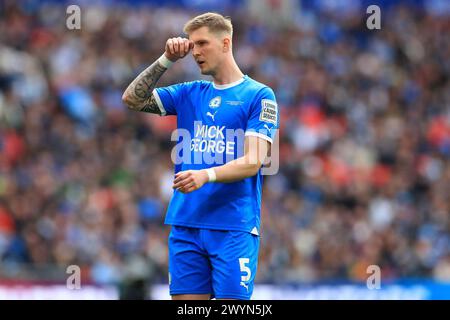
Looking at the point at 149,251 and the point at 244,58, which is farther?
the point at 244,58

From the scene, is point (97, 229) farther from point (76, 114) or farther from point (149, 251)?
point (76, 114)

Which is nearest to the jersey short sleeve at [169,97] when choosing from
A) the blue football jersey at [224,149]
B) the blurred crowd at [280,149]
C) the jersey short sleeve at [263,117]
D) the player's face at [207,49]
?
the blue football jersey at [224,149]

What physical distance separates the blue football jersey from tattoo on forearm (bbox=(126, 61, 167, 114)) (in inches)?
14.9

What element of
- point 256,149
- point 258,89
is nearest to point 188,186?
point 256,149

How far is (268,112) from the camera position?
730 centimetres

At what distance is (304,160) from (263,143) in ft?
36.1

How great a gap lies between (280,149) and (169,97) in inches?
411

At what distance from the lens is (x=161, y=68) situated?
747cm

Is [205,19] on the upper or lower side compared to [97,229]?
upper

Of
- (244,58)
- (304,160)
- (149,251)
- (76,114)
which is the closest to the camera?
(149,251)

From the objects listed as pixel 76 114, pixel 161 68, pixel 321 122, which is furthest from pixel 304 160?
pixel 161 68

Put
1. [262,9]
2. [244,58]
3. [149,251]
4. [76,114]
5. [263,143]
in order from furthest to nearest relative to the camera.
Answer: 1. [262,9]
2. [244,58]
3. [76,114]
4. [149,251]
5. [263,143]

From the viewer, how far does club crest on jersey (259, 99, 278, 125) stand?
7.26m

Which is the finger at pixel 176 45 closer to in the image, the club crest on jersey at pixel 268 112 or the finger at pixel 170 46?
the finger at pixel 170 46
